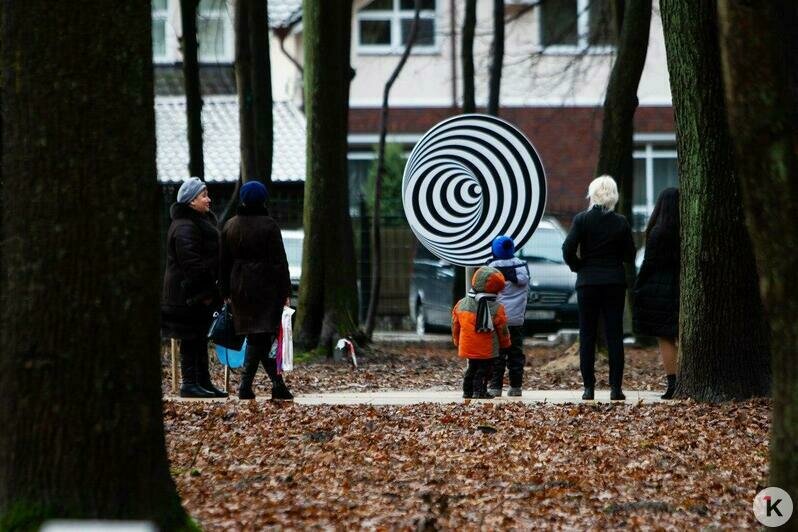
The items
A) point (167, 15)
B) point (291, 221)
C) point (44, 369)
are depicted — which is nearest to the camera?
point (44, 369)

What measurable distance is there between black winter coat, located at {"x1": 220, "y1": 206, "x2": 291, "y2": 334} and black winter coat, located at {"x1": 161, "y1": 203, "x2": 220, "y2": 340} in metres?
0.32

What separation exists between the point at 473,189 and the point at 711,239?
10.6ft

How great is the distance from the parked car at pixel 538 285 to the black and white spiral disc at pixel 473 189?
938 centimetres

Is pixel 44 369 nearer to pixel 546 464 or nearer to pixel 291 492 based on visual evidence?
pixel 291 492

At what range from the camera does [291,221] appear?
25.0m

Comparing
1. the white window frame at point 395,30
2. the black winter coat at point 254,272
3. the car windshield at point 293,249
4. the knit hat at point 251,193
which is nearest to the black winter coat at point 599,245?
the black winter coat at point 254,272

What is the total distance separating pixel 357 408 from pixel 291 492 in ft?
13.7

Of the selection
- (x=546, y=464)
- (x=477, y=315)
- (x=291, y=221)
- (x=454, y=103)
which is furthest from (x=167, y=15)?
(x=546, y=464)

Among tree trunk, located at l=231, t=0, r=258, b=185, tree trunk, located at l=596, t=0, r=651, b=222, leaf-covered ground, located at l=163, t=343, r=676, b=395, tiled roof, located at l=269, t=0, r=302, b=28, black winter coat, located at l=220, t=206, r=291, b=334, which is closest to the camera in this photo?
black winter coat, located at l=220, t=206, r=291, b=334

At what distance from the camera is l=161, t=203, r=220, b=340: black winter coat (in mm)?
13039

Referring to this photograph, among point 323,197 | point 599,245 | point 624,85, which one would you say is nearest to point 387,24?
point 323,197

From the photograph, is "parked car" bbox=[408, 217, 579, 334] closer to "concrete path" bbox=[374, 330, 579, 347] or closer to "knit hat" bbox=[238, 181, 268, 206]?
"concrete path" bbox=[374, 330, 579, 347]

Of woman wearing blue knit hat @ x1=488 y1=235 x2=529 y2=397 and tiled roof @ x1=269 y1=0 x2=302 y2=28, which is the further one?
tiled roof @ x1=269 y1=0 x2=302 y2=28

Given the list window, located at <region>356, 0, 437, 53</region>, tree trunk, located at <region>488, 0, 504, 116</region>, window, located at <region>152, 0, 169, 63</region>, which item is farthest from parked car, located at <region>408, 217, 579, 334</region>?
window, located at <region>152, 0, 169, 63</region>
